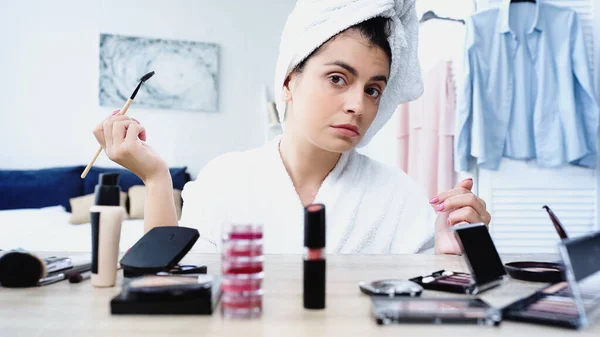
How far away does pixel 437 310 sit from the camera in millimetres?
431

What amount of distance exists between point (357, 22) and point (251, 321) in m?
0.67

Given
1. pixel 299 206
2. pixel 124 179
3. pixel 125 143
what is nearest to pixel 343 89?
pixel 299 206

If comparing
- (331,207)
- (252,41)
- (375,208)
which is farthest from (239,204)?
(252,41)

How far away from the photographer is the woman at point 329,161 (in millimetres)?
907

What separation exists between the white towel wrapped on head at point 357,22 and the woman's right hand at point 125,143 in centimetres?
39

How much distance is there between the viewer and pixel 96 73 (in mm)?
3381

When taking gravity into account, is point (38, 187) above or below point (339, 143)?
below

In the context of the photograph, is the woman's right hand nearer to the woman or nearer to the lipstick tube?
the woman

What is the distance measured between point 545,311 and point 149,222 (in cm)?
64

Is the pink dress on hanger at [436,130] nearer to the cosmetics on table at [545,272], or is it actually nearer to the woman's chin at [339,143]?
the woman's chin at [339,143]

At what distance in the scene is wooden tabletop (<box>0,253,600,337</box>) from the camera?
0.40 meters

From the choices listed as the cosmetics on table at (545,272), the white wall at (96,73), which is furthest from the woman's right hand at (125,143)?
the white wall at (96,73)

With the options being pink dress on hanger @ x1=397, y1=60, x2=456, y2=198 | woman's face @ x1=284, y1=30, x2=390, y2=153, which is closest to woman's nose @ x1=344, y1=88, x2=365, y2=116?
woman's face @ x1=284, y1=30, x2=390, y2=153

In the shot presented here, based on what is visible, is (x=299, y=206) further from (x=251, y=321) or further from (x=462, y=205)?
(x=251, y=321)
